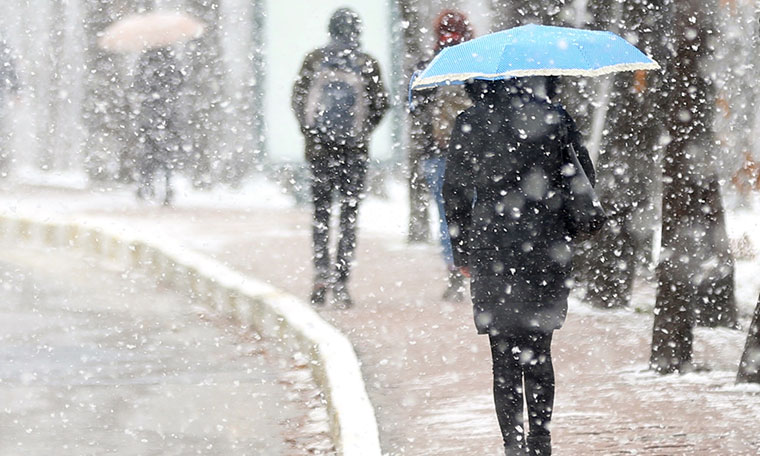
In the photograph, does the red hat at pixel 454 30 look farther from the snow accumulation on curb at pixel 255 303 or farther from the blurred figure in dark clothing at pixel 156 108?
the blurred figure in dark clothing at pixel 156 108

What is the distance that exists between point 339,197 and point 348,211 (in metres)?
0.12

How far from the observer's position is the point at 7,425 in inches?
265

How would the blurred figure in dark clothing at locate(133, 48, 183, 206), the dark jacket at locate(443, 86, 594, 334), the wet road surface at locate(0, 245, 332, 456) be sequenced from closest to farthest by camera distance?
the dark jacket at locate(443, 86, 594, 334) → the wet road surface at locate(0, 245, 332, 456) → the blurred figure in dark clothing at locate(133, 48, 183, 206)

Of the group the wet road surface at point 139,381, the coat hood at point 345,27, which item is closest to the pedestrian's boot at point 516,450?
the wet road surface at point 139,381

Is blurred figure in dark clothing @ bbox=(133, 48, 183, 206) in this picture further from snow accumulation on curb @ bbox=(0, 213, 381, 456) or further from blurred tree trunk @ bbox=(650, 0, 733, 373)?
blurred tree trunk @ bbox=(650, 0, 733, 373)

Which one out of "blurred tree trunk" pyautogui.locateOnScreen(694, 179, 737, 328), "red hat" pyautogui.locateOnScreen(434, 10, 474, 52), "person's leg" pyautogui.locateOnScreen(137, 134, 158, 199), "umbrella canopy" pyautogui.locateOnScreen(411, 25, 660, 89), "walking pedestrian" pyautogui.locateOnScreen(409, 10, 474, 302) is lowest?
"person's leg" pyautogui.locateOnScreen(137, 134, 158, 199)

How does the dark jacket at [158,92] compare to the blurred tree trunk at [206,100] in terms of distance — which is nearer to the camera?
the dark jacket at [158,92]

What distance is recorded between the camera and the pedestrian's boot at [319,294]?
973 cm

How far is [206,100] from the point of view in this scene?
1944cm

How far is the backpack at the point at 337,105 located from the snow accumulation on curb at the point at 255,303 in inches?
44.2

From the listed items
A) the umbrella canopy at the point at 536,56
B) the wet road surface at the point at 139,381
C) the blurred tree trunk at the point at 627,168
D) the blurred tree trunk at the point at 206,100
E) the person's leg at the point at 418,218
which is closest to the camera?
the umbrella canopy at the point at 536,56

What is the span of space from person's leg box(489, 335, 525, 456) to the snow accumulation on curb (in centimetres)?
51

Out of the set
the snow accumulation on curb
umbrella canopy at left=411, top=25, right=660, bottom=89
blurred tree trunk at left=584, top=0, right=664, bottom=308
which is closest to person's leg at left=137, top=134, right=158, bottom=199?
the snow accumulation on curb

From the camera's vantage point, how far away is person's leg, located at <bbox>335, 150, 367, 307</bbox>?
958cm
